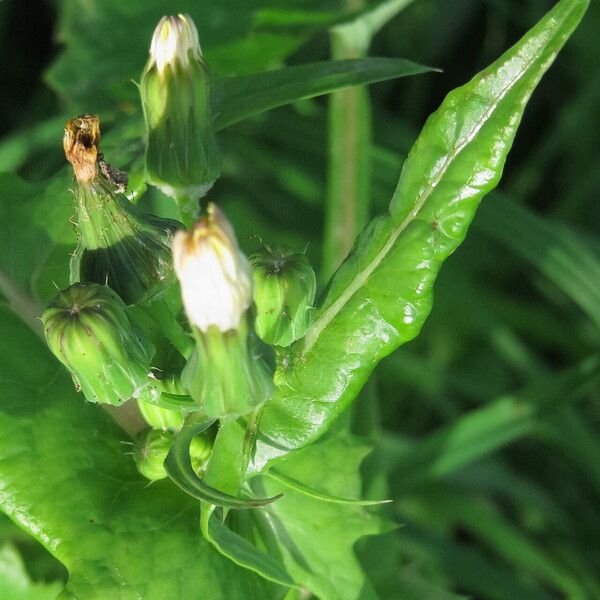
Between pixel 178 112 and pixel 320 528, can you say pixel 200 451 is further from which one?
pixel 178 112

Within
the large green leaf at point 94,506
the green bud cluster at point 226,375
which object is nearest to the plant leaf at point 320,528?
the large green leaf at point 94,506

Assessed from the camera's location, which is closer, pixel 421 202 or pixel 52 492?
pixel 421 202

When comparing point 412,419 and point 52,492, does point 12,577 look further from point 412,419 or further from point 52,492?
point 412,419

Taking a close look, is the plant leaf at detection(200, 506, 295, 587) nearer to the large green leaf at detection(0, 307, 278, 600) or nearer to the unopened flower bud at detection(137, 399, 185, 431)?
the large green leaf at detection(0, 307, 278, 600)

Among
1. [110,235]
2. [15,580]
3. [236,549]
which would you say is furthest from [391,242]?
[15,580]

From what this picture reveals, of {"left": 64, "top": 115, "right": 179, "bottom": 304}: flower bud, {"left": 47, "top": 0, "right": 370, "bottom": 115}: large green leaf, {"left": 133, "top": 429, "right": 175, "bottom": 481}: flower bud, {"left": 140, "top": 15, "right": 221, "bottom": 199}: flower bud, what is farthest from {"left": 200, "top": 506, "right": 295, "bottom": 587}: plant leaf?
{"left": 47, "top": 0, "right": 370, "bottom": 115}: large green leaf

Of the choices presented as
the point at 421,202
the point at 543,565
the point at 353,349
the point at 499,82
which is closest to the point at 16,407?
the point at 353,349
